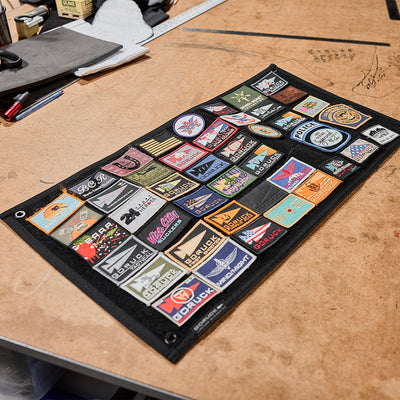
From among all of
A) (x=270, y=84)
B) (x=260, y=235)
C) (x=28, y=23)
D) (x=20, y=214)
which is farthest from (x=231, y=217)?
(x=28, y=23)

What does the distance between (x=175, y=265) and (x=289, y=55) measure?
81cm

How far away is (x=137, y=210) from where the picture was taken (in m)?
0.74

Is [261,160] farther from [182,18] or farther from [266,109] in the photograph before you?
[182,18]

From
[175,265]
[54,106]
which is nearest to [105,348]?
[175,265]

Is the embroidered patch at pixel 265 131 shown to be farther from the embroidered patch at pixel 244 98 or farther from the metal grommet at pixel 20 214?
the metal grommet at pixel 20 214

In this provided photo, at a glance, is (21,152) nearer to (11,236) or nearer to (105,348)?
(11,236)

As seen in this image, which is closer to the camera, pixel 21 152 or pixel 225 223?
pixel 225 223

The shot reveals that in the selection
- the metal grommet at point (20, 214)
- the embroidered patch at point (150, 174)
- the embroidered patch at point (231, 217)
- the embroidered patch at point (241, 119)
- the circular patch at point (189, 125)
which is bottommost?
the embroidered patch at point (231, 217)

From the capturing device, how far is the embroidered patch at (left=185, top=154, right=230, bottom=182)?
805mm

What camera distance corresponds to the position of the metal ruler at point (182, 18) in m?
1.29

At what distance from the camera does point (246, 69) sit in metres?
1.14

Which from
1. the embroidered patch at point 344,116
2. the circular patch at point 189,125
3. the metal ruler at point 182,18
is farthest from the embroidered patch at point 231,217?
the metal ruler at point 182,18

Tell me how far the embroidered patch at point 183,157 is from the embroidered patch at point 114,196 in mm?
93

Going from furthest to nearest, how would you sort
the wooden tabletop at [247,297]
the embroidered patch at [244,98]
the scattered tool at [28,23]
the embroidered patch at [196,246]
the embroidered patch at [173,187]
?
the scattered tool at [28,23] → the embroidered patch at [244,98] → the embroidered patch at [173,187] → the embroidered patch at [196,246] → the wooden tabletop at [247,297]
